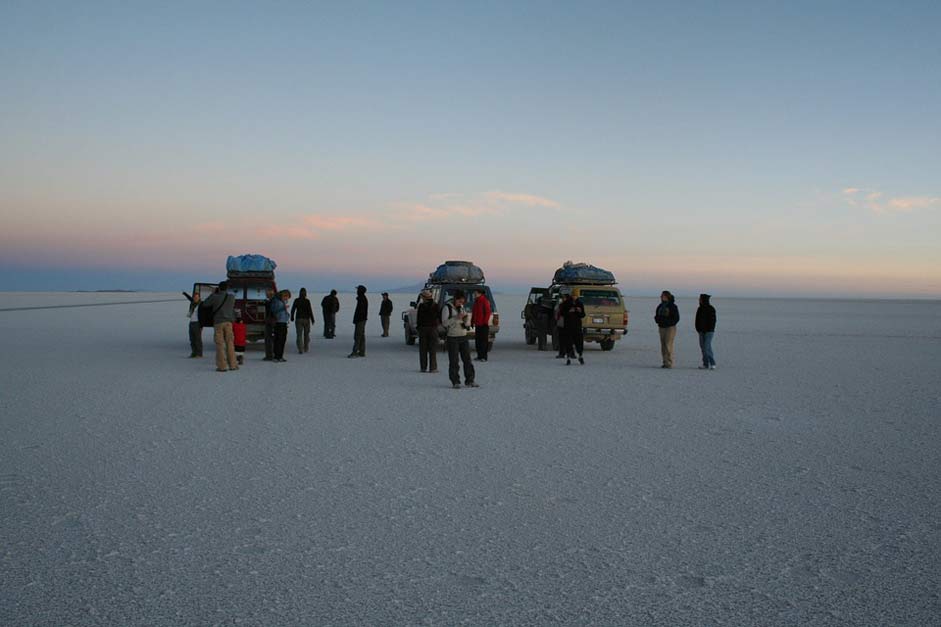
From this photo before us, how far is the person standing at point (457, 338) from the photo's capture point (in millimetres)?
14008

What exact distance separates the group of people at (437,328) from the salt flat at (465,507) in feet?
4.95

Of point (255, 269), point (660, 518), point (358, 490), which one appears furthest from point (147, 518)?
point (255, 269)

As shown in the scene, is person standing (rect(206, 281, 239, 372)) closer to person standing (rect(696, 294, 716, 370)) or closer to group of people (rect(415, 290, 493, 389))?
group of people (rect(415, 290, 493, 389))

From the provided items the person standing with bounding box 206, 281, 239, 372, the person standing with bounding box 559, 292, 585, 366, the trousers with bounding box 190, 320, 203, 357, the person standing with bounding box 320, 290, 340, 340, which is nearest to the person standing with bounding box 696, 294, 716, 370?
the person standing with bounding box 559, 292, 585, 366

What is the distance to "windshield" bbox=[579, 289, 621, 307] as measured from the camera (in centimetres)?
2247

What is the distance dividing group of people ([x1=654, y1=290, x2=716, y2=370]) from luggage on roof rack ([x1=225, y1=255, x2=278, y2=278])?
1112cm

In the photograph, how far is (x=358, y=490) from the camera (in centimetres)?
677

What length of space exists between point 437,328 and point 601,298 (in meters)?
7.25

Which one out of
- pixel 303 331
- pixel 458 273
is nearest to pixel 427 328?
pixel 303 331

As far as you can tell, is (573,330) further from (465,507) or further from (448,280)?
(465,507)

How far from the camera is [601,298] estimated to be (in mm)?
22641

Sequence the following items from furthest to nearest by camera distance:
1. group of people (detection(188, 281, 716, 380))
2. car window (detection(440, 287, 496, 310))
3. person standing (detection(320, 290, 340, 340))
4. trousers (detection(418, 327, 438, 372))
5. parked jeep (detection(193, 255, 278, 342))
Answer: person standing (detection(320, 290, 340, 340)) → car window (detection(440, 287, 496, 310)) → parked jeep (detection(193, 255, 278, 342)) → trousers (detection(418, 327, 438, 372)) → group of people (detection(188, 281, 716, 380))

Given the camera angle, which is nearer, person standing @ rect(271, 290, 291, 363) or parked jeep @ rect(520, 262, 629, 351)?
person standing @ rect(271, 290, 291, 363)

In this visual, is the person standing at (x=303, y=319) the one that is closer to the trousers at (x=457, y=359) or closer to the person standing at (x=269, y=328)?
the person standing at (x=269, y=328)
